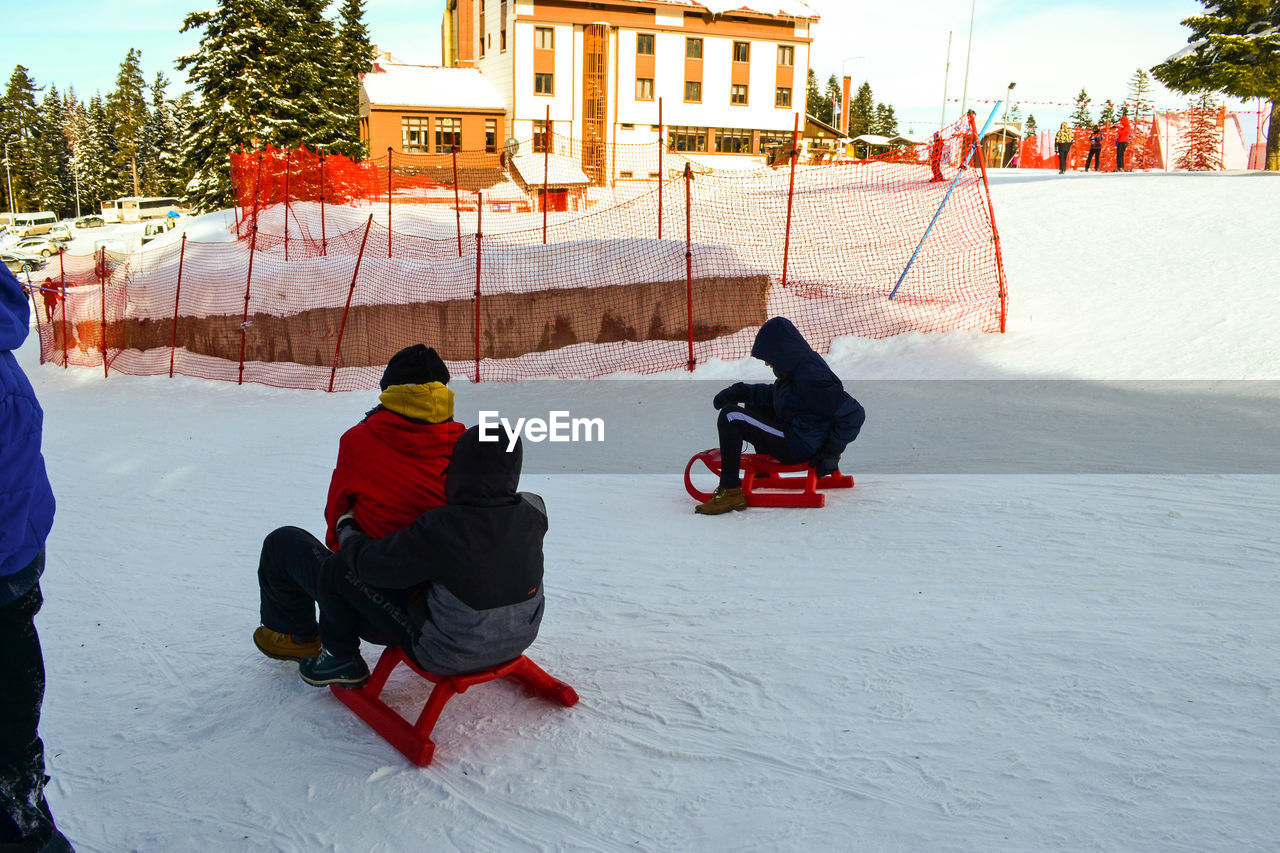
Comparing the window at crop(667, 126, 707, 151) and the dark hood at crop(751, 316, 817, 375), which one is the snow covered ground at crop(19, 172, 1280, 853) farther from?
the window at crop(667, 126, 707, 151)

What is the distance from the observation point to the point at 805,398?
573cm

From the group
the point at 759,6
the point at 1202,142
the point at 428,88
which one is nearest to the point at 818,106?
the point at 759,6

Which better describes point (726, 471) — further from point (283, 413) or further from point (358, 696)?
point (283, 413)

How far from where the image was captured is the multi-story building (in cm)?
4212

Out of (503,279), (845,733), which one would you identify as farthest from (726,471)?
(503,279)

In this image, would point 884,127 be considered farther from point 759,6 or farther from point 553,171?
point 553,171

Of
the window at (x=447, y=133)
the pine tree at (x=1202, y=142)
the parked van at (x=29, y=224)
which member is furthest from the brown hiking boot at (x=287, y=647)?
the parked van at (x=29, y=224)

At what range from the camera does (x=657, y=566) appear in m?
5.14

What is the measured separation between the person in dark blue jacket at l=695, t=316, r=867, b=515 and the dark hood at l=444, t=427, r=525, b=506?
3.08m

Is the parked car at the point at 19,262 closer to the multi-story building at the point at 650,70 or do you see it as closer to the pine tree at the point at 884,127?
the multi-story building at the point at 650,70

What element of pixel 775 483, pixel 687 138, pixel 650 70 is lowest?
pixel 775 483

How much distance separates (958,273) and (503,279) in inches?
252

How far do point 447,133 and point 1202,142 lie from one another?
2942 centimetres

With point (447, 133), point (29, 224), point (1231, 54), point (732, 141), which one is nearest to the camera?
point (1231, 54)
